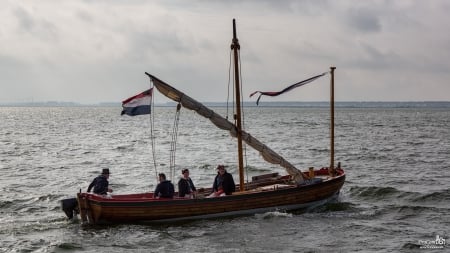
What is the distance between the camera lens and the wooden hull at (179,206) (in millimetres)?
24953

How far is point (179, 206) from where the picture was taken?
2528 cm

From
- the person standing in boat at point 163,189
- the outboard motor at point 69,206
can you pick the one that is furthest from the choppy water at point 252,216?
the person standing in boat at point 163,189

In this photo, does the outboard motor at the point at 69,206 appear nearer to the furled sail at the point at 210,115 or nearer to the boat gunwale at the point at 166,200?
the boat gunwale at the point at 166,200

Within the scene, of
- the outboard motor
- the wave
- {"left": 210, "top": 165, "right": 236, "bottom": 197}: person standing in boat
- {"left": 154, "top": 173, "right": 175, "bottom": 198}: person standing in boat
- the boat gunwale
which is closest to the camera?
the boat gunwale

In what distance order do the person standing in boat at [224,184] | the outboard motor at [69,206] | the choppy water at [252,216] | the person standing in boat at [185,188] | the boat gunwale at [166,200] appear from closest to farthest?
the choppy water at [252,216] < the boat gunwale at [166,200] < the outboard motor at [69,206] < the person standing in boat at [185,188] < the person standing in boat at [224,184]

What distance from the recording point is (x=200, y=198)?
25438 mm

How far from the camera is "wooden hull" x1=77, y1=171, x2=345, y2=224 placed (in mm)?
24953

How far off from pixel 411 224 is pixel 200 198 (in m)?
9.12

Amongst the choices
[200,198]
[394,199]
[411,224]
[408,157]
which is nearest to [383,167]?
[408,157]

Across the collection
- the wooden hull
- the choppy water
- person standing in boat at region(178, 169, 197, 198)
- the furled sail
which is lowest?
the choppy water

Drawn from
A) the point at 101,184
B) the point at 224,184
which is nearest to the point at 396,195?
the point at 224,184

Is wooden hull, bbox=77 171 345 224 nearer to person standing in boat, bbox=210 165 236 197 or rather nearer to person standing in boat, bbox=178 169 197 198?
person standing in boat, bbox=210 165 236 197

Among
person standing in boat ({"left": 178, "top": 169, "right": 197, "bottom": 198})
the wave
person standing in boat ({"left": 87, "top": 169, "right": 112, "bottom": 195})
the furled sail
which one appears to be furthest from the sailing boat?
the wave

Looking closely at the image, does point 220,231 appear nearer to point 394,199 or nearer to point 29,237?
point 29,237
